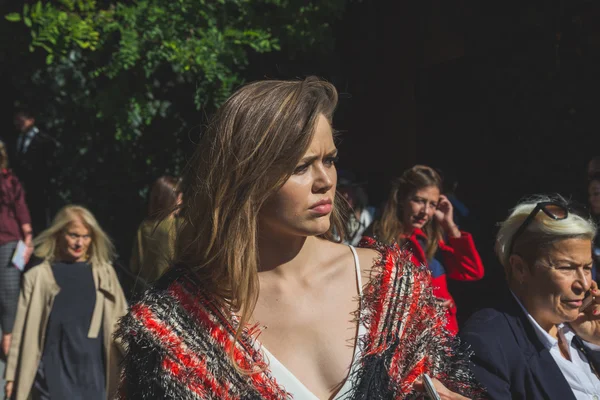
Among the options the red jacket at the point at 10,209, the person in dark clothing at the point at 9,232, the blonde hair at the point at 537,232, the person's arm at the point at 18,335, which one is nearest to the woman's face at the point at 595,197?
the blonde hair at the point at 537,232

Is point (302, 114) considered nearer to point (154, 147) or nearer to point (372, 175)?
point (154, 147)

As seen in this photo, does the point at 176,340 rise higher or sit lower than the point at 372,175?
higher

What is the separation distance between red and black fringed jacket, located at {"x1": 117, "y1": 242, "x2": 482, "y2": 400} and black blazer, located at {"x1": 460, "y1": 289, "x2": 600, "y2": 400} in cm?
33

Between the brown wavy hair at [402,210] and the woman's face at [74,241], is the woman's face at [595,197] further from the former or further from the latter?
the woman's face at [74,241]

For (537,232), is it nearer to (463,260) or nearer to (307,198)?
(307,198)

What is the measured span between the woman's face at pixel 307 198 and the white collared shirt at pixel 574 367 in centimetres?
115

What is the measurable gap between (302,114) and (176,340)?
67cm

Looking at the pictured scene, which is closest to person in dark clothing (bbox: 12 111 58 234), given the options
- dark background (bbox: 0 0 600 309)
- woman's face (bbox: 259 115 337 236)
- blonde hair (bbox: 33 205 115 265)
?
dark background (bbox: 0 0 600 309)

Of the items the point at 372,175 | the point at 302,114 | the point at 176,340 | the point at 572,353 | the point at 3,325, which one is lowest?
the point at 3,325

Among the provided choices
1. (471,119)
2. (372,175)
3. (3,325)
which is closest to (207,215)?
(471,119)

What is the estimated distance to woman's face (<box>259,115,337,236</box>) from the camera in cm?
215

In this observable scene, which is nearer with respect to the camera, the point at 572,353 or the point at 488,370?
the point at 488,370

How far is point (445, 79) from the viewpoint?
712 cm

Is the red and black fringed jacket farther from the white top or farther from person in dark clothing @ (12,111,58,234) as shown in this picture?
person in dark clothing @ (12,111,58,234)
